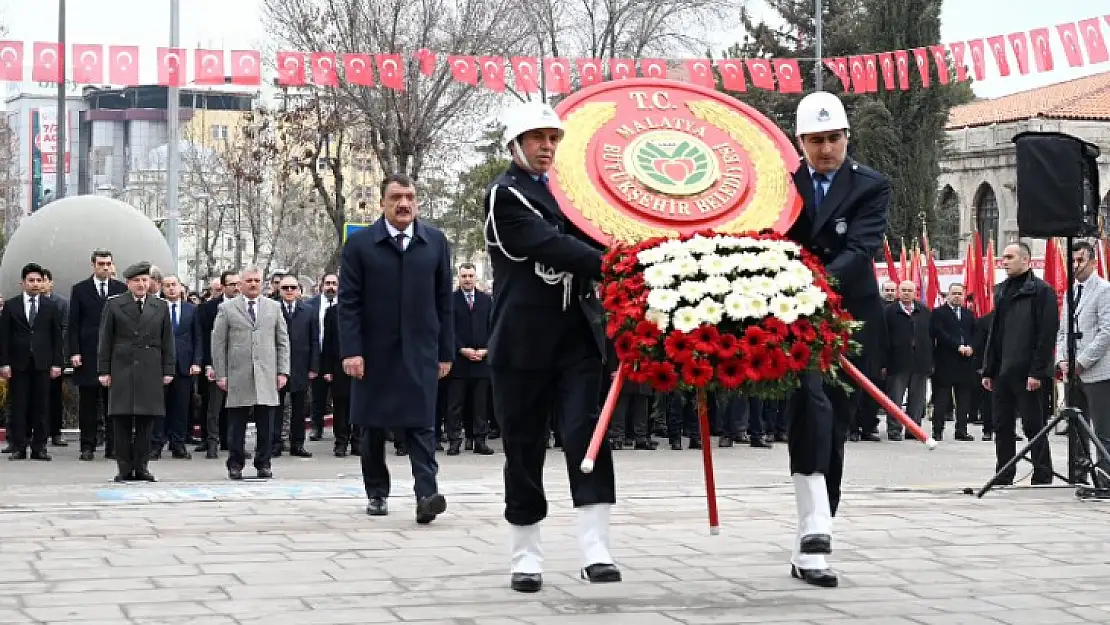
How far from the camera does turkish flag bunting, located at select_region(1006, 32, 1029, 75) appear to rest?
23.4 meters

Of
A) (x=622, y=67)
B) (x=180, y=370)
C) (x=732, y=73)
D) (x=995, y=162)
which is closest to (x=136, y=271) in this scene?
(x=180, y=370)

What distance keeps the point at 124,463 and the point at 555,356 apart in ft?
23.9

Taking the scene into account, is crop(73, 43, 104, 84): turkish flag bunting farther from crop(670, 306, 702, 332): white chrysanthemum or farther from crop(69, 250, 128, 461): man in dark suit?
crop(670, 306, 702, 332): white chrysanthemum

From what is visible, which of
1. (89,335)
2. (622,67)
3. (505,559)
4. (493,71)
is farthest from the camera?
(622,67)

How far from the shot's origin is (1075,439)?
12539 mm

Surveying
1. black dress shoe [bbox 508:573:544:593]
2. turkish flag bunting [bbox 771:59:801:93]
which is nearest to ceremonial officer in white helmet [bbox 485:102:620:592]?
black dress shoe [bbox 508:573:544:593]

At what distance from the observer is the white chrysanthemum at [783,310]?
6.90 m

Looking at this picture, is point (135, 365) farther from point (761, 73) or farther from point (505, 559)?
point (761, 73)

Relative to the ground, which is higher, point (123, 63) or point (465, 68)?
point (465, 68)

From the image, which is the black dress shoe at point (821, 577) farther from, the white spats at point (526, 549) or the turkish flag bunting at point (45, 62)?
the turkish flag bunting at point (45, 62)

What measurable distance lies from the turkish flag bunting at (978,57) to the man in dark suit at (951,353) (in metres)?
3.16

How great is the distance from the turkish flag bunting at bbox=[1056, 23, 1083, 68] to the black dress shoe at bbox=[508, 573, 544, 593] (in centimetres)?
1752

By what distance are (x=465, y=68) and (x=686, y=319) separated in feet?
58.7

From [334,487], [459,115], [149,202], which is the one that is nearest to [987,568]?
[334,487]
